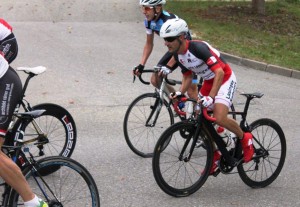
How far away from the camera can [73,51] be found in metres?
11.5

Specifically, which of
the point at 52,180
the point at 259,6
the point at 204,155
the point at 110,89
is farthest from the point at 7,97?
the point at 259,6

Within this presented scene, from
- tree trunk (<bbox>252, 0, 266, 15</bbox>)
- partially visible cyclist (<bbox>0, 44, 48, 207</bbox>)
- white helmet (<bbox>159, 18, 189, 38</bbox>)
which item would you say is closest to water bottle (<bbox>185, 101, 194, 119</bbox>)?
white helmet (<bbox>159, 18, 189, 38</bbox>)

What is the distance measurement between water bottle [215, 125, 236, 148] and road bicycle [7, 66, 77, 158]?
Answer: 5.23 feet

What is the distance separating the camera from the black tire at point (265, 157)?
201 inches

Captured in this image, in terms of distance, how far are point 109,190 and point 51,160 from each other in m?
1.44

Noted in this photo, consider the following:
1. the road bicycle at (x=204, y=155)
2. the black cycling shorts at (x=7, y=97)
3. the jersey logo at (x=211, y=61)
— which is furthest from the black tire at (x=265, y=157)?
the black cycling shorts at (x=7, y=97)

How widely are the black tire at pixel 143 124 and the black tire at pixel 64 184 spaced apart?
2.03 m

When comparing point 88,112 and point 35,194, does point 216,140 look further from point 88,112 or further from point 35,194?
point 88,112

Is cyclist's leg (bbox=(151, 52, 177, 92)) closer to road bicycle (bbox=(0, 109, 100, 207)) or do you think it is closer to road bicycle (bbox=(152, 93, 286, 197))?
road bicycle (bbox=(152, 93, 286, 197))

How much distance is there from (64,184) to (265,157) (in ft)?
7.68

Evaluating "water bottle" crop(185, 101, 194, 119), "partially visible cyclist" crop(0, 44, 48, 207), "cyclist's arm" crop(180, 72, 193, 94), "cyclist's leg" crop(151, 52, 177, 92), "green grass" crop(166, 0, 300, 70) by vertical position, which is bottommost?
"green grass" crop(166, 0, 300, 70)

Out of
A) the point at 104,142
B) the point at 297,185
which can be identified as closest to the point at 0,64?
the point at 104,142

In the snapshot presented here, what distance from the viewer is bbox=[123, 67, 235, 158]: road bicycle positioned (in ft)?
19.5

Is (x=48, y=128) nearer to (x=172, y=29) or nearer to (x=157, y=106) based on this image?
(x=157, y=106)
